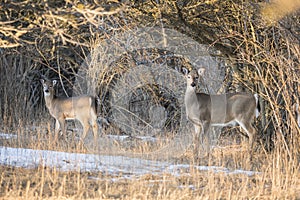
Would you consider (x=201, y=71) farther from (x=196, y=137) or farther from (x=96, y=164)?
(x=96, y=164)

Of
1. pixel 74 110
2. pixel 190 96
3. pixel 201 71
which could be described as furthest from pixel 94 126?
pixel 201 71

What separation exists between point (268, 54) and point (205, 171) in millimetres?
1713

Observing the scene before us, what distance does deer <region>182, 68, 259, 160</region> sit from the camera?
34.0 ft

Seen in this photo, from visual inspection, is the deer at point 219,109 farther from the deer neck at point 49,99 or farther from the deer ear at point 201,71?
the deer neck at point 49,99

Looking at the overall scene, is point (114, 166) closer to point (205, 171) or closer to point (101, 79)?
point (205, 171)

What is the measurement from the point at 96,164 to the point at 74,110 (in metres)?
5.45

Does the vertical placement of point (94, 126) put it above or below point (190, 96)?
below

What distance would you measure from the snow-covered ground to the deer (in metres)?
2.46

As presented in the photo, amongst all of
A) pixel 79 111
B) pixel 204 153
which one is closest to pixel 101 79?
pixel 79 111

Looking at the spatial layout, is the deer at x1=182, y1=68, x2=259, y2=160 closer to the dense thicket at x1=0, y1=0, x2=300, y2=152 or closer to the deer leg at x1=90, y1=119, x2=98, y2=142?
the dense thicket at x1=0, y1=0, x2=300, y2=152

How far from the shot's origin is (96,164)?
7.62 metres

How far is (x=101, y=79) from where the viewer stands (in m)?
12.2

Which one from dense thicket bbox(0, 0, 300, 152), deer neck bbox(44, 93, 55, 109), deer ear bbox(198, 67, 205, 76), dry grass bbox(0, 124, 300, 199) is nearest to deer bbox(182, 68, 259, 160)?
deer ear bbox(198, 67, 205, 76)

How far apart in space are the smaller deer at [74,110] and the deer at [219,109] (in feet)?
7.34
